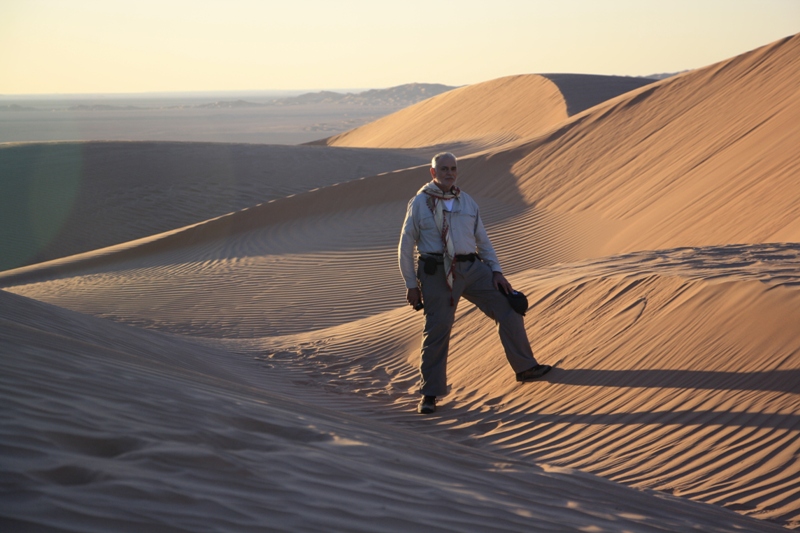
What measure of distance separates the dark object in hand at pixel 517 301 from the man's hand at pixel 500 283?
17mm

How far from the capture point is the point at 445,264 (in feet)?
18.5

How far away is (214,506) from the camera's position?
99.1 inches

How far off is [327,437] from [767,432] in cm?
243

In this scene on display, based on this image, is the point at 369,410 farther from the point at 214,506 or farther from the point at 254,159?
the point at 254,159

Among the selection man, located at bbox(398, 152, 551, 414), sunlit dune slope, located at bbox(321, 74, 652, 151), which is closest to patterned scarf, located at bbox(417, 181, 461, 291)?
man, located at bbox(398, 152, 551, 414)

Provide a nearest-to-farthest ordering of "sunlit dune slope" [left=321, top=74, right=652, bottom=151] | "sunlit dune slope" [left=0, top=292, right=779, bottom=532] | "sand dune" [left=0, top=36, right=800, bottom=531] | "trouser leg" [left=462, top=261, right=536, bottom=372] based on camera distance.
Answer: "sunlit dune slope" [left=0, top=292, right=779, bottom=532] < "sand dune" [left=0, top=36, right=800, bottom=531] < "trouser leg" [left=462, top=261, right=536, bottom=372] < "sunlit dune slope" [left=321, top=74, right=652, bottom=151]

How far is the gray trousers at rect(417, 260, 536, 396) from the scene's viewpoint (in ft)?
18.6

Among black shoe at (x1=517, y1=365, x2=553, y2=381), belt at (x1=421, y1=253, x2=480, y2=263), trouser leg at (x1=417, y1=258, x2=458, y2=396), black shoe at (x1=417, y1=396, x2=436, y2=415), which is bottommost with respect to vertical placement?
black shoe at (x1=417, y1=396, x2=436, y2=415)

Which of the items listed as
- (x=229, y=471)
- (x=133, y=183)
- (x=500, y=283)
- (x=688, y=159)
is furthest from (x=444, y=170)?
(x=133, y=183)

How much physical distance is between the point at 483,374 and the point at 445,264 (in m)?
1.45

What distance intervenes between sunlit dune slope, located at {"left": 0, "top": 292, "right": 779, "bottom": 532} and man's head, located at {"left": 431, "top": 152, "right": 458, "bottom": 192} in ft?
5.83

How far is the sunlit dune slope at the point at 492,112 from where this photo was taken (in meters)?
32.1

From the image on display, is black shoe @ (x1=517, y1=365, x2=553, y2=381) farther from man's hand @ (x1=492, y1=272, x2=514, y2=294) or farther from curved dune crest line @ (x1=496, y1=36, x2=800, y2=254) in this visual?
curved dune crest line @ (x1=496, y1=36, x2=800, y2=254)

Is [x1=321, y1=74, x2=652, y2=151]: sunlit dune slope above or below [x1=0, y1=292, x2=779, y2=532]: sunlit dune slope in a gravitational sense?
above
